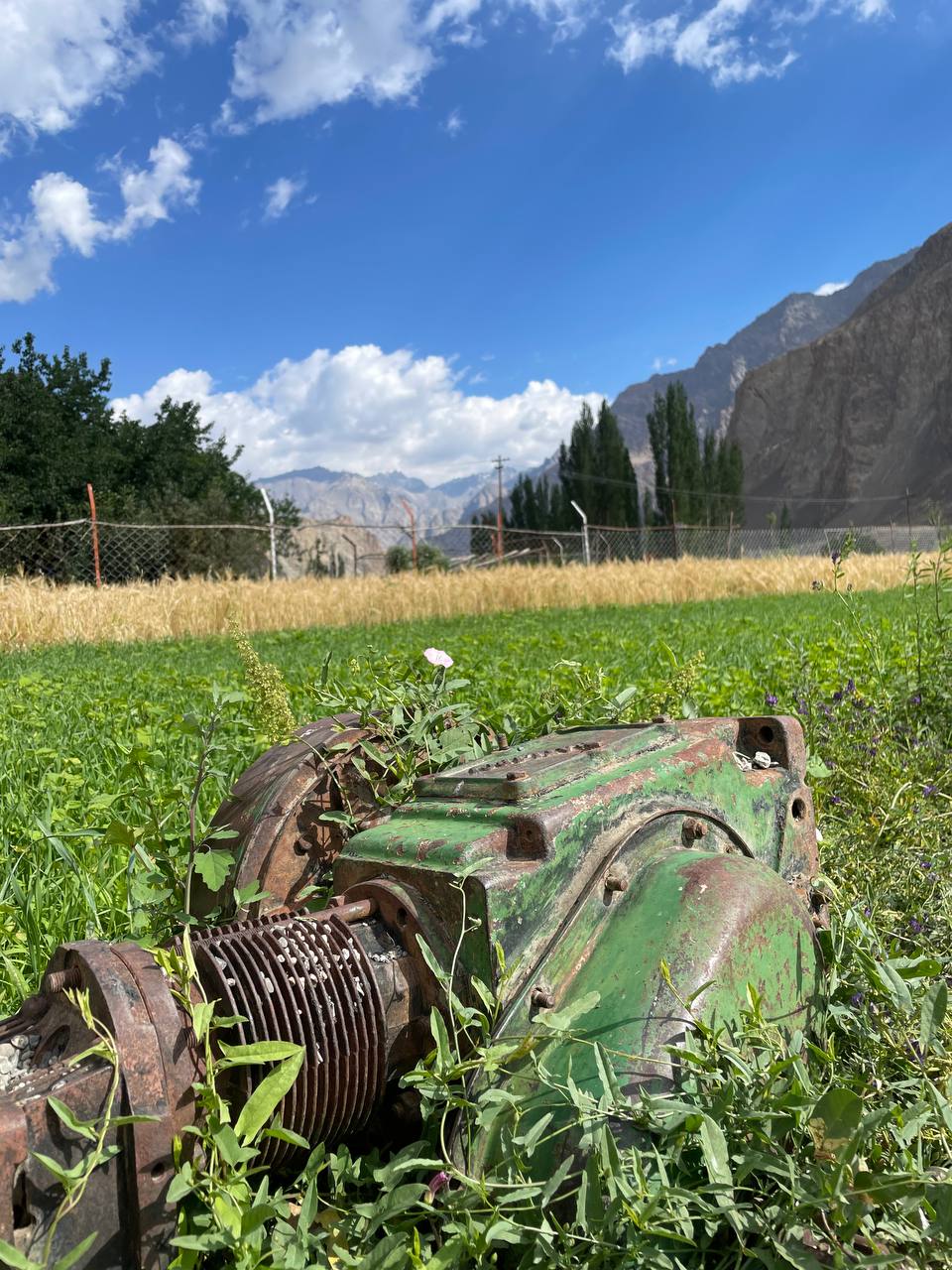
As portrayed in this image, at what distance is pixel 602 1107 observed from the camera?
1.10 meters

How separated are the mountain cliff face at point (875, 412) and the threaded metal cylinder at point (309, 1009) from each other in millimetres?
60232

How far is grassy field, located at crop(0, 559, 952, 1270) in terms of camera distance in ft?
3.48

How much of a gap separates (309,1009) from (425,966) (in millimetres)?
176

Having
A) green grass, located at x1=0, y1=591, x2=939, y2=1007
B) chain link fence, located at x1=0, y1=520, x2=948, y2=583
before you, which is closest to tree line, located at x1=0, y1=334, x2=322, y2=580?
chain link fence, located at x1=0, y1=520, x2=948, y2=583

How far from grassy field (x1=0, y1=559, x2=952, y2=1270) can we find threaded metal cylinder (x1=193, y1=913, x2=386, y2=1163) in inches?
3.4

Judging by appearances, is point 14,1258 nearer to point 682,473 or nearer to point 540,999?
point 540,999

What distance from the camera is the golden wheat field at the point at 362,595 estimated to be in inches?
450

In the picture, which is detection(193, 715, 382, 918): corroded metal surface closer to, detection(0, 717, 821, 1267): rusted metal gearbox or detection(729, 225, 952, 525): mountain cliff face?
detection(0, 717, 821, 1267): rusted metal gearbox

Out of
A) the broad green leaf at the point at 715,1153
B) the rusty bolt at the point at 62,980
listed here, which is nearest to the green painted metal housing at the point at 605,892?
the broad green leaf at the point at 715,1153

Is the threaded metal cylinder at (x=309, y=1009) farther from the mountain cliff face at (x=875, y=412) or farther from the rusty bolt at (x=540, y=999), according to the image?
the mountain cliff face at (x=875, y=412)

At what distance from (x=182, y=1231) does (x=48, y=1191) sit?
7.1 inches

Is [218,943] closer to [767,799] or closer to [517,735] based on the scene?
[767,799]

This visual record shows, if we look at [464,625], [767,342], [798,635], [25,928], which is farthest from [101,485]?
[767,342]

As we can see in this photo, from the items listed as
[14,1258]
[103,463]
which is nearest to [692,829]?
[14,1258]
